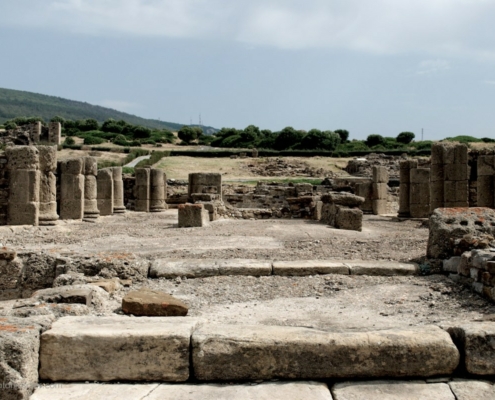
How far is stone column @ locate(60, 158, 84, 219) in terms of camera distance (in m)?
15.3

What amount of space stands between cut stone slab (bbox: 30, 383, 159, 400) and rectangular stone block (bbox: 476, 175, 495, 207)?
583 inches

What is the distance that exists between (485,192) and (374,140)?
46.9 metres

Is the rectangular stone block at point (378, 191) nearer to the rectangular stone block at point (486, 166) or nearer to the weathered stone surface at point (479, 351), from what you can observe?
the rectangular stone block at point (486, 166)

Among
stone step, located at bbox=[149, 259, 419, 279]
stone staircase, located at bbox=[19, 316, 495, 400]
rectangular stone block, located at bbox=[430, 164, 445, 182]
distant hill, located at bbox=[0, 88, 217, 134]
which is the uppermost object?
→ distant hill, located at bbox=[0, 88, 217, 134]

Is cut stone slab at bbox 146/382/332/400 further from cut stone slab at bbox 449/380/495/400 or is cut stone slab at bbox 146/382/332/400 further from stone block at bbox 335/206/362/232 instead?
stone block at bbox 335/206/362/232

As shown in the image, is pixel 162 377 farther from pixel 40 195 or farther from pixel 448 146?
pixel 448 146

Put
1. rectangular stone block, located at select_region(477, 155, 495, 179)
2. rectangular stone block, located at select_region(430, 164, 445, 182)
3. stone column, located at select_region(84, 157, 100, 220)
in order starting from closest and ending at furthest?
stone column, located at select_region(84, 157, 100, 220)
rectangular stone block, located at select_region(477, 155, 495, 179)
rectangular stone block, located at select_region(430, 164, 445, 182)

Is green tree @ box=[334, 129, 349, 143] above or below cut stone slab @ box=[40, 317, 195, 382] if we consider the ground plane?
above

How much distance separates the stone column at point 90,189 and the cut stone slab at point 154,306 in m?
11.5

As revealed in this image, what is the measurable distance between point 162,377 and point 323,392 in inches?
46.0

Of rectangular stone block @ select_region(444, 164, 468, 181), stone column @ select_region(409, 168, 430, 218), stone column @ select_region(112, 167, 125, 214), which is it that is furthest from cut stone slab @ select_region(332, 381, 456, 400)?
stone column @ select_region(112, 167, 125, 214)

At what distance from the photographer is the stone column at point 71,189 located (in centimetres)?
1531

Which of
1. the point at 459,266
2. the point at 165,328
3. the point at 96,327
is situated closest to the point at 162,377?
the point at 165,328

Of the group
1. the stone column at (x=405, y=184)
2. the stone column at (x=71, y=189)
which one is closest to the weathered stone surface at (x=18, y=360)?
the stone column at (x=71, y=189)
